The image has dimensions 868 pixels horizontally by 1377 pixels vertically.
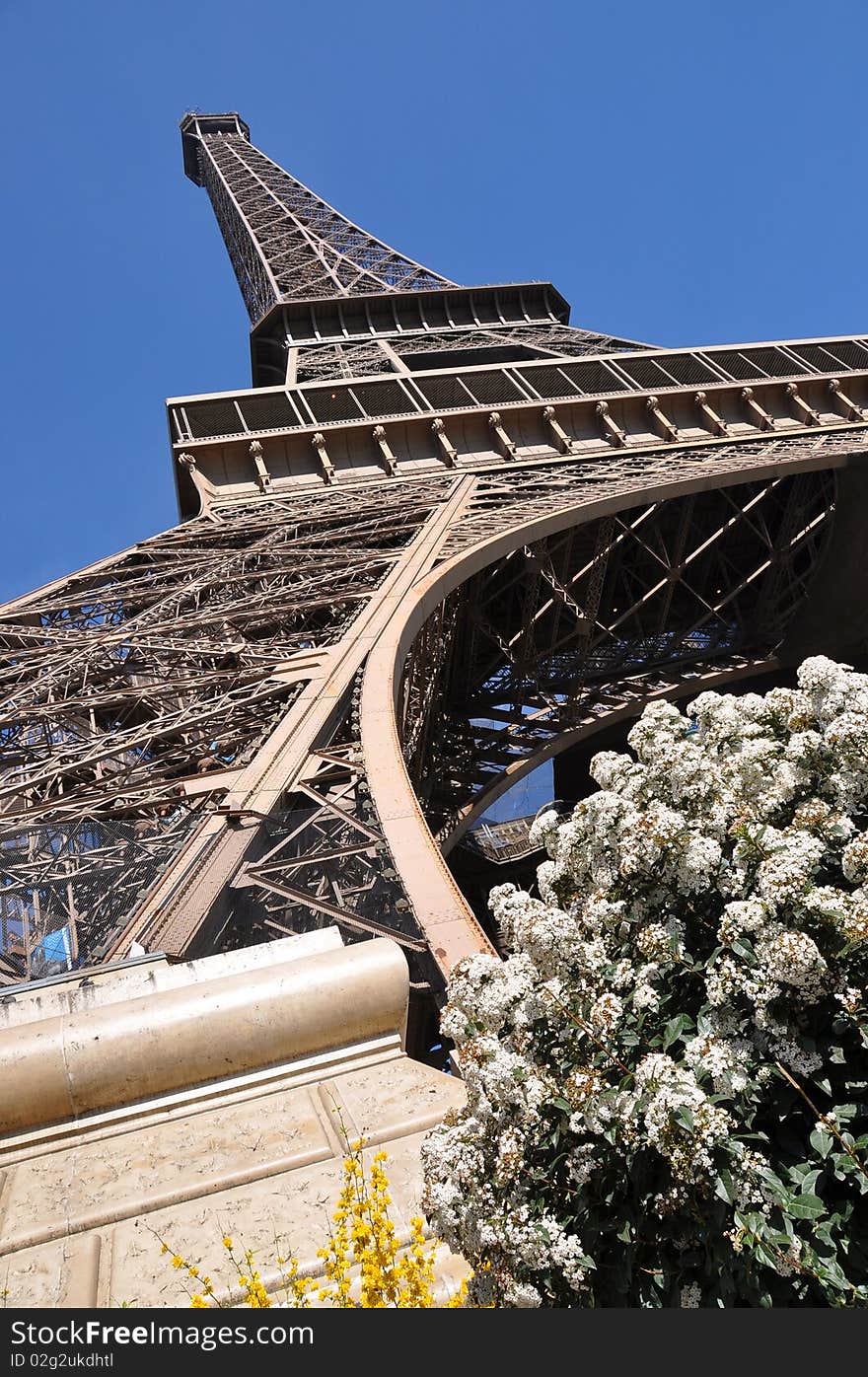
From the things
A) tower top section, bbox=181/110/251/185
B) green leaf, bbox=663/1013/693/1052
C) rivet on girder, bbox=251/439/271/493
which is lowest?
green leaf, bbox=663/1013/693/1052

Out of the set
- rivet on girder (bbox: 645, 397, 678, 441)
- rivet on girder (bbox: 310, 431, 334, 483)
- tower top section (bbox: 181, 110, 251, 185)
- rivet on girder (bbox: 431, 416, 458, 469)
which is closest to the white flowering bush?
rivet on girder (bbox: 310, 431, 334, 483)

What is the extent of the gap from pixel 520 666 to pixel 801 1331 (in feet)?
68.4

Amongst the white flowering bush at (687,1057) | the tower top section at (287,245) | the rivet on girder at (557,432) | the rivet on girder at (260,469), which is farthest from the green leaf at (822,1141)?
the tower top section at (287,245)

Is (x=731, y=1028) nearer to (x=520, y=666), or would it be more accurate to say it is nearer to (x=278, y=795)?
(x=278, y=795)

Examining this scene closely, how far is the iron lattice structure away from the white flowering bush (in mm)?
1996

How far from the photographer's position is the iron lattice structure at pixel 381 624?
8.09 m

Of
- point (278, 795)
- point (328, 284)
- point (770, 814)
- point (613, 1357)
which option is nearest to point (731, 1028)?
point (770, 814)

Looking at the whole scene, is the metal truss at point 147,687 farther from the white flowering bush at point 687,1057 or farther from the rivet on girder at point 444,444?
the white flowering bush at point 687,1057

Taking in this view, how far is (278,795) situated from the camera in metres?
9.48

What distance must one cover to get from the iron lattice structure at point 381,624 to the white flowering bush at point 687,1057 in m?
2.00

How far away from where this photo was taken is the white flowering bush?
3760 mm

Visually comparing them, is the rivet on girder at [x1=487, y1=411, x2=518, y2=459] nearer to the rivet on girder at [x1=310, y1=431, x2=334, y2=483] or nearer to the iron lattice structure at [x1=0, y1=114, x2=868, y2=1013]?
the iron lattice structure at [x1=0, y1=114, x2=868, y2=1013]

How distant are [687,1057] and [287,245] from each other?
6390 cm

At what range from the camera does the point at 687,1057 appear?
400 centimetres
